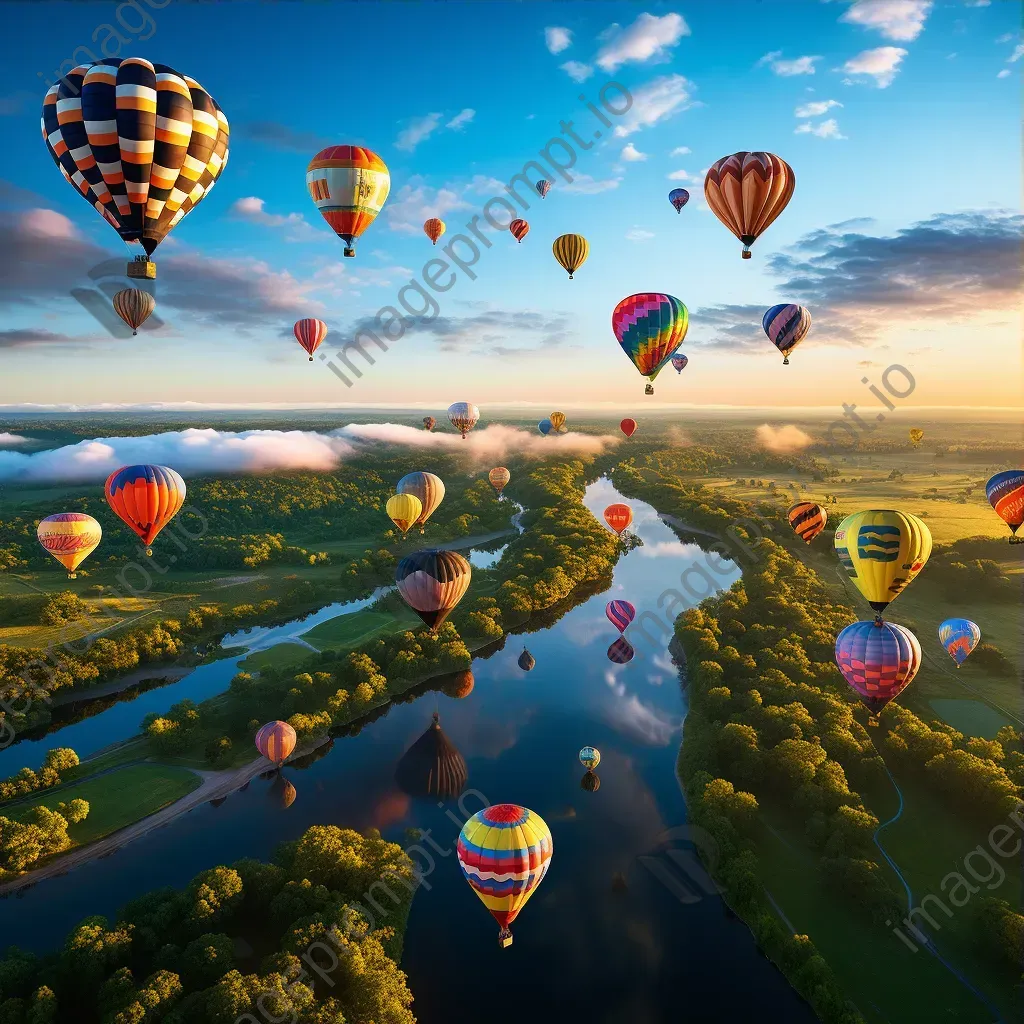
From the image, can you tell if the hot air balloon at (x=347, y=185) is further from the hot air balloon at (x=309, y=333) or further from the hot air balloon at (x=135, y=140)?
the hot air balloon at (x=309, y=333)

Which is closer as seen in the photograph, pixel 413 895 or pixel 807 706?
pixel 413 895

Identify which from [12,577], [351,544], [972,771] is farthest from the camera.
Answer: [351,544]

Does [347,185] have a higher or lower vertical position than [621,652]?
higher

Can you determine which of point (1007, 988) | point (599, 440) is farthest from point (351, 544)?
point (599, 440)

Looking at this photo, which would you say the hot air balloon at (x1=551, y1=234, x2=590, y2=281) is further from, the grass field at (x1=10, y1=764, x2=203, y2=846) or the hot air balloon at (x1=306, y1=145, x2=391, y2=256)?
the grass field at (x1=10, y1=764, x2=203, y2=846)

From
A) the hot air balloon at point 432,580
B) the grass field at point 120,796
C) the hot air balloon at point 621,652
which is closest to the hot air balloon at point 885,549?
the hot air balloon at point 432,580

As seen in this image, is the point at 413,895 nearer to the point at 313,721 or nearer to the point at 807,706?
the point at 313,721

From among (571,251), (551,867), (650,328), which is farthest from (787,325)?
(551,867)

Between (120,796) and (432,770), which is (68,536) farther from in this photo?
(432,770)
